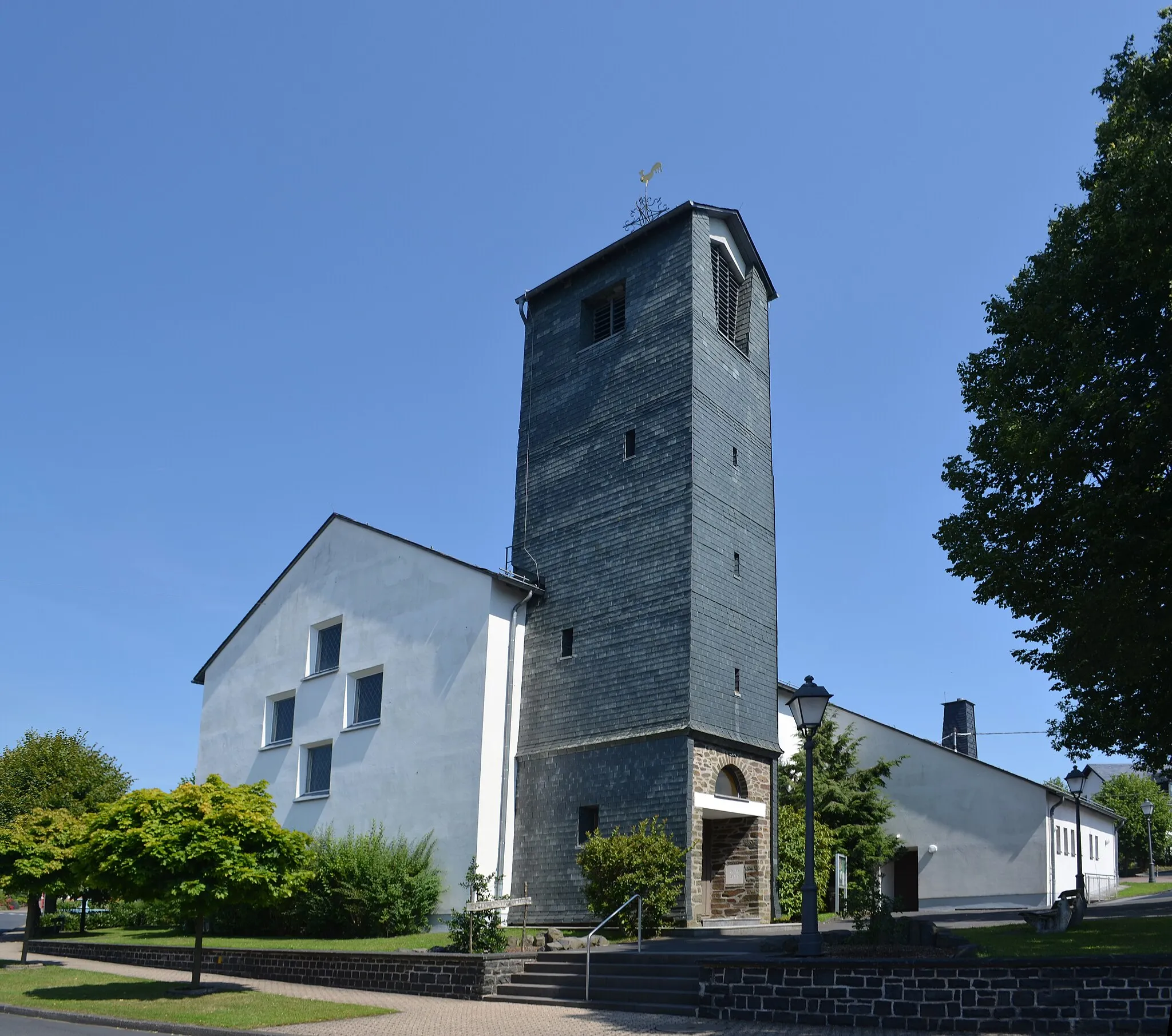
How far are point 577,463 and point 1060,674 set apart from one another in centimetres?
1271

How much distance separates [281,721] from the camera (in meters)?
31.4

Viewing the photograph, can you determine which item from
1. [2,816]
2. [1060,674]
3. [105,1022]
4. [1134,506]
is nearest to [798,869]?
[1060,674]

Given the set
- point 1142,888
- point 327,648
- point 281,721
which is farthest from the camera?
Result: point 1142,888

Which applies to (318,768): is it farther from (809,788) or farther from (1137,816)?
(1137,816)

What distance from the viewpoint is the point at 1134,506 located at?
14.9 m

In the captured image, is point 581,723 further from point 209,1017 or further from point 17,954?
point 17,954

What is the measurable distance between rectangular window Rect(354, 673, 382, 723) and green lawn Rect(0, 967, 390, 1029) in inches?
381

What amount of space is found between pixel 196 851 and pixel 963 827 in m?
23.9

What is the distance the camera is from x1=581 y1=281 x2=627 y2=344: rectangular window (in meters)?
27.8

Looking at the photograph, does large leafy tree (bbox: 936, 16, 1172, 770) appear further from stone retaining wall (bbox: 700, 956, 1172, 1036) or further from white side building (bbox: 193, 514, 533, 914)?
white side building (bbox: 193, 514, 533, 914)

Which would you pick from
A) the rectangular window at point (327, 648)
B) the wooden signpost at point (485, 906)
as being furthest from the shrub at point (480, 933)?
the rectangular window at point (327, 648)

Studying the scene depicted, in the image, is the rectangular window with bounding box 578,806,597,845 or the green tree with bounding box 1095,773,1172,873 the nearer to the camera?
the rectangular window with bounding box 578,806,597,845

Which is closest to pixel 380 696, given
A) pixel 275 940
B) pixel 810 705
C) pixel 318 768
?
pixel 318 768

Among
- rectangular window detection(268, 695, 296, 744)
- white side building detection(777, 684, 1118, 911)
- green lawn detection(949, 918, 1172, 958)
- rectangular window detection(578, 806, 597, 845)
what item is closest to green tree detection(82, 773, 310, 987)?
rectangular window detection(578, 806, 597, 845)
